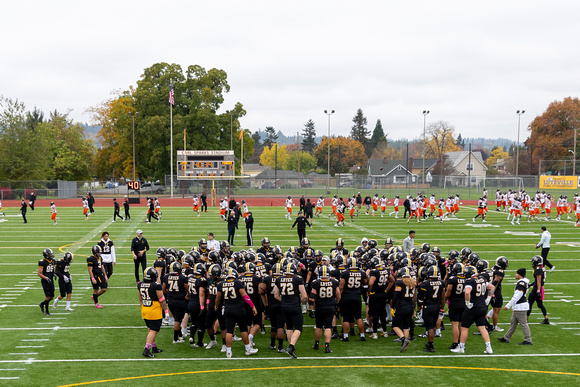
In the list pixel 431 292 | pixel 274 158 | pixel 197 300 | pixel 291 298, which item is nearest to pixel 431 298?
pixel 431 292

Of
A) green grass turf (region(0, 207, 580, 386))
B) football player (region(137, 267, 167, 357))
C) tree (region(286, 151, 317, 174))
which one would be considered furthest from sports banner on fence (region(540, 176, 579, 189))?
football player (region(137, 267, 167, 357))

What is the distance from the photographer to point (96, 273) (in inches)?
454

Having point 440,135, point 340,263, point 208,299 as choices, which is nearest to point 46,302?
point 208,299

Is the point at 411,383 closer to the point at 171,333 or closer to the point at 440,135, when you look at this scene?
the point at 171,333

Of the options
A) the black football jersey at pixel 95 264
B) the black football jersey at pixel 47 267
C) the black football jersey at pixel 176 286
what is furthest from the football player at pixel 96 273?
the black football jersey at pixel 176 286

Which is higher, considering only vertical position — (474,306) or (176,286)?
(176,286)

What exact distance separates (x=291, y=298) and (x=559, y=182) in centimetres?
5165

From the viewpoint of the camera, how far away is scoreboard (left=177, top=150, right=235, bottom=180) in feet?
143

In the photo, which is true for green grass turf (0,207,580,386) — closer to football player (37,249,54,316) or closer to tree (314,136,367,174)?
football player (37,249,54,316)

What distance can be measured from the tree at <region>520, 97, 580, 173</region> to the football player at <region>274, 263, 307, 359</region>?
69.8m

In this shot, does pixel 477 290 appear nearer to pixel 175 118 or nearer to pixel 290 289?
pixel 290 289

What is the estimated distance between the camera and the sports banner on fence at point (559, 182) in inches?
1962

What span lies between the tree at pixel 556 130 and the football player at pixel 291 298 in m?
69.8

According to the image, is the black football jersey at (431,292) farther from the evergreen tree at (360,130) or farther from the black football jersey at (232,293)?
the evergreen tree at (360,130)
